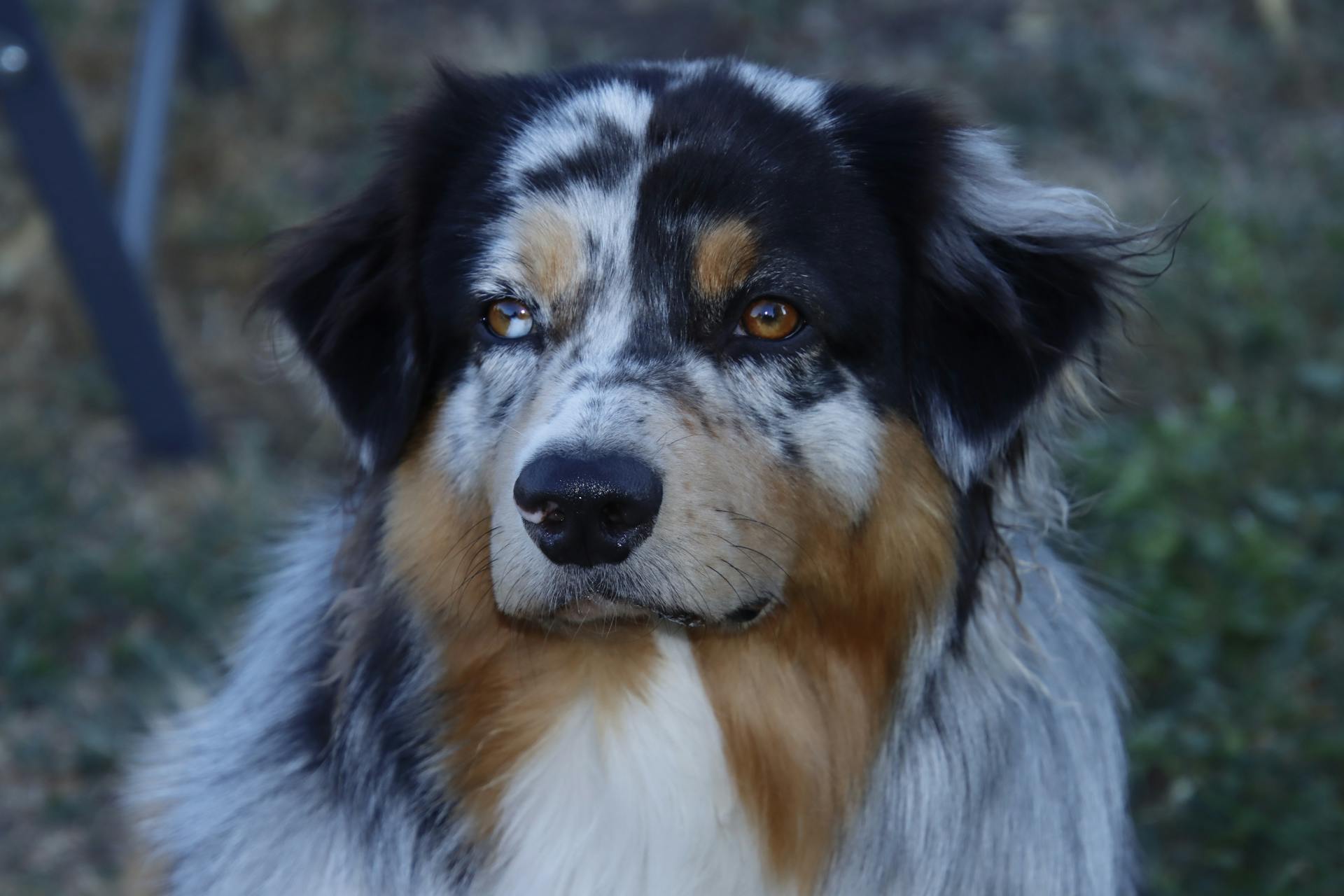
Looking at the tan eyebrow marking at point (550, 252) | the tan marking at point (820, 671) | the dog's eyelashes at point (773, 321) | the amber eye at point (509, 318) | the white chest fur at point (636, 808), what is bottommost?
the white chest fur at point (636, 808)

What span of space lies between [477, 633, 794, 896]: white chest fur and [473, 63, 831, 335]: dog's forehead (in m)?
0.75

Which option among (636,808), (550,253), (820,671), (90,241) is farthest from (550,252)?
(90,241)

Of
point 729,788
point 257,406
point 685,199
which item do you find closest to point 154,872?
point 729,788

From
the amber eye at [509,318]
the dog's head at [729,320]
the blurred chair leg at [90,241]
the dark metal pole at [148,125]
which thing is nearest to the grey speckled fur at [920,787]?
the dog's head at [729,320]

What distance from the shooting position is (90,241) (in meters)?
6.00

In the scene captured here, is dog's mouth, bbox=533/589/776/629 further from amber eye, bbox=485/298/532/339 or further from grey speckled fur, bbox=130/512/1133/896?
amber eye, bbox=485/298/532/339

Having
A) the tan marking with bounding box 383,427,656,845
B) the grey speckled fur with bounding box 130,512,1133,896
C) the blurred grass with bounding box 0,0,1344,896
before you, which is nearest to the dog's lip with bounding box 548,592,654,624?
the tan marking with bounding box 383,427,656,845

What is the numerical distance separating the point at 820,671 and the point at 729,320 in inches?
29.0

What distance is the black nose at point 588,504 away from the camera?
2.59m

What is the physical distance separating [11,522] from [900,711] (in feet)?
13.4

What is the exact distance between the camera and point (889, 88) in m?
3.28

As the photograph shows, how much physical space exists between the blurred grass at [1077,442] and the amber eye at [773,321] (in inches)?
34.0

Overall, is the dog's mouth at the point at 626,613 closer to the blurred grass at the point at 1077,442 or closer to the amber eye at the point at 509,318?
the amber eye at the point at 509,318

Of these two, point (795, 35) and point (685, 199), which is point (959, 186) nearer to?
point (685, 199)
